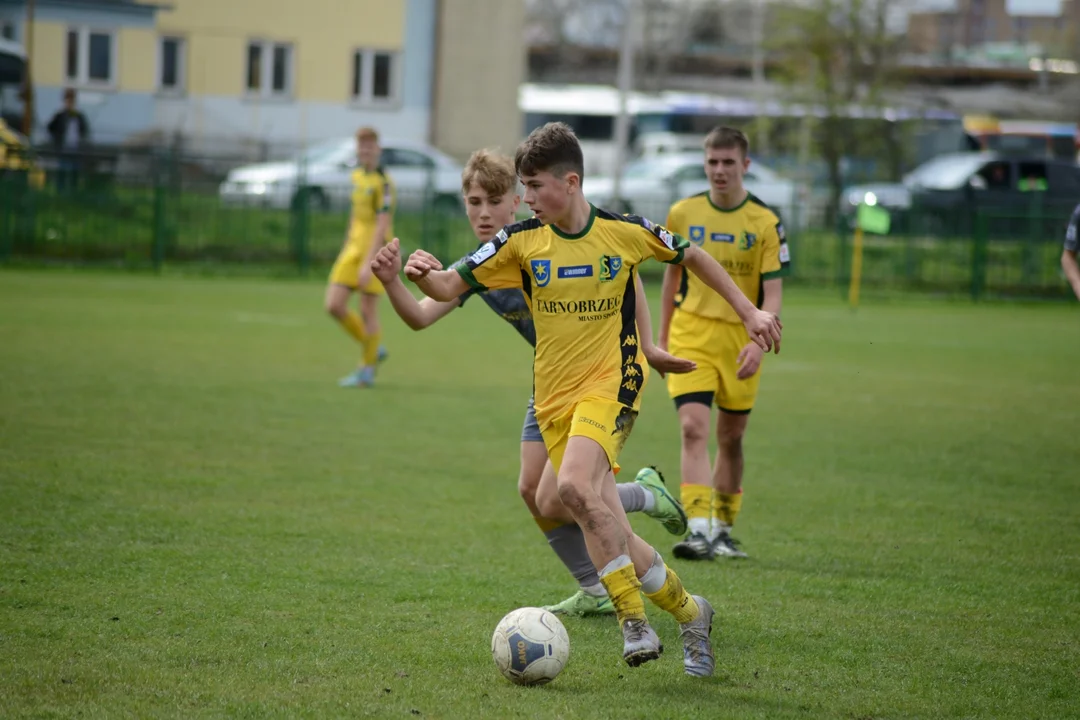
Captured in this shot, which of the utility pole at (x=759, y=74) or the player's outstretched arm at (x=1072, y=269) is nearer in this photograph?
the player's outstretched arm at (x=1072, y=269)

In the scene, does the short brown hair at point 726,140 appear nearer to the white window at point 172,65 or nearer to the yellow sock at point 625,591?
the yellow sock at point 625,591

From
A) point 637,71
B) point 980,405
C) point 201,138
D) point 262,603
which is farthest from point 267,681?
point 637,71

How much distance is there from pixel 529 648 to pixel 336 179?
23.9m

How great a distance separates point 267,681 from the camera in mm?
4492

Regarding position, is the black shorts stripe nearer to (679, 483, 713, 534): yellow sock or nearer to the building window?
(679, 483, 713, 534): yellow sock

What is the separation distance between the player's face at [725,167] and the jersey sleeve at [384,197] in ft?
20.7

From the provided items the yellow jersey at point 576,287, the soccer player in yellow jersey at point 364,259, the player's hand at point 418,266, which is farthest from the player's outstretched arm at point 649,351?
the soccer player in yellow jersey at point 364,259

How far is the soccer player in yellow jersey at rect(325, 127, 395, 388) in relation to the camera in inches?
495

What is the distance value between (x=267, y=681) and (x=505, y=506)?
3.36 meters

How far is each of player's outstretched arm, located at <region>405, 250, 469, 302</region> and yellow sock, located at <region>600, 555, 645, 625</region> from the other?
1.17 m

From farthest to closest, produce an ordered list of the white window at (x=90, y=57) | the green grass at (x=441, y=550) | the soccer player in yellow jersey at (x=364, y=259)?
the white window at (x=90, y=57) → the soccer player in yellow jersey at (x=364, y=259) → the green grass at (x=441, y=550)

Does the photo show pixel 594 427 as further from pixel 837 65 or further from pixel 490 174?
pixel 837 65

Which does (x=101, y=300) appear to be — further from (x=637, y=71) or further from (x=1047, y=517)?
(x=637, y=71)

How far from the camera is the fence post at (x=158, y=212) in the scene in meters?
24.0
